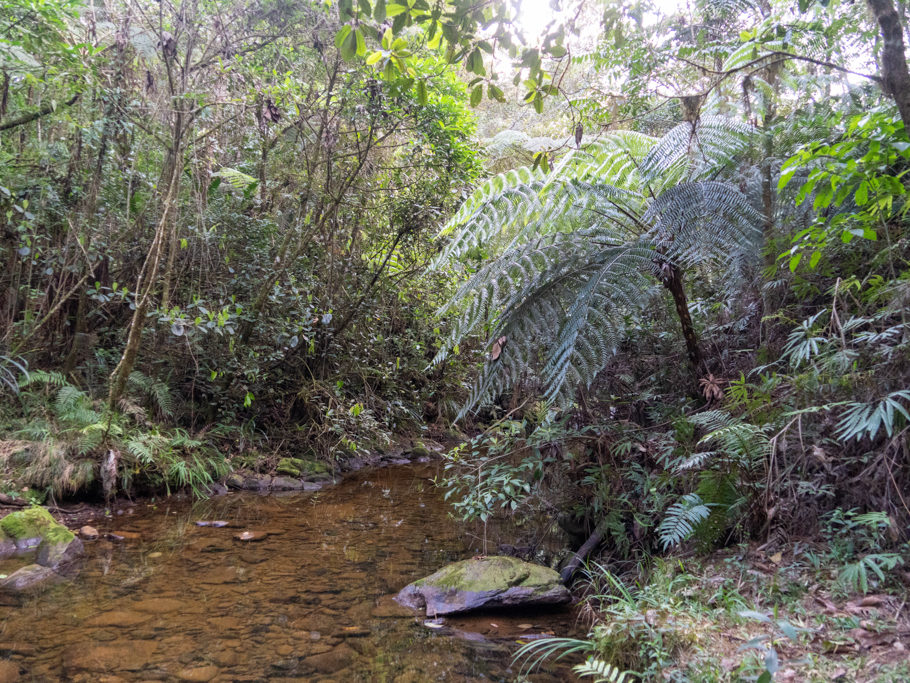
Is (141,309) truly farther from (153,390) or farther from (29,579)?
(29,579)

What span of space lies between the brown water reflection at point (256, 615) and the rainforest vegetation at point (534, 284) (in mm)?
417

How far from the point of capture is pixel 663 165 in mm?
3008

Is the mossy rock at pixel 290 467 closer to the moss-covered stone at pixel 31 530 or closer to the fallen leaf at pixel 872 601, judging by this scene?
the moss-covered stone at pixel 31 530

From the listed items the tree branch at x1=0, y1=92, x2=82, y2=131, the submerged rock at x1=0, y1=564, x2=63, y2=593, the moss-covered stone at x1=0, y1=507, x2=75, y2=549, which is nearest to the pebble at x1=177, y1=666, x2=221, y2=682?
the submerged rock at x1=0, y1=564, x2=63, y2=593

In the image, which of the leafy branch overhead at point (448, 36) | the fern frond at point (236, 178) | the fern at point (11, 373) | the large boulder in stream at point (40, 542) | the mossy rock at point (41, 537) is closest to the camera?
the leafy branch overhead at point (448, 36)

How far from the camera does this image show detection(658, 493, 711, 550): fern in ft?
7.68

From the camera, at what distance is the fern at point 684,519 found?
2.34m

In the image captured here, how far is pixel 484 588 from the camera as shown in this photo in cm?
279

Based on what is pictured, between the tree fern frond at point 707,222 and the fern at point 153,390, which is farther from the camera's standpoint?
the fern at point 153,390

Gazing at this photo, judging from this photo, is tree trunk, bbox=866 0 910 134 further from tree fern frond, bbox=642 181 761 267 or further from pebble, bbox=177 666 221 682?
pebble, bbox=177 666 221 682

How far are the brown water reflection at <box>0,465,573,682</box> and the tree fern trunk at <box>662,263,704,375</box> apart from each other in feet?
5.11

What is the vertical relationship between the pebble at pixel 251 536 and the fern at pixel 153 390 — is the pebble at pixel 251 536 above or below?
below

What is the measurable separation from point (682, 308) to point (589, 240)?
25.6 inches

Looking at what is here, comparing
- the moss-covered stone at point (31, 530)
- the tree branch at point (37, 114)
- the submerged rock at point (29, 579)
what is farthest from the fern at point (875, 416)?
the tree branch at point (37, 114)
